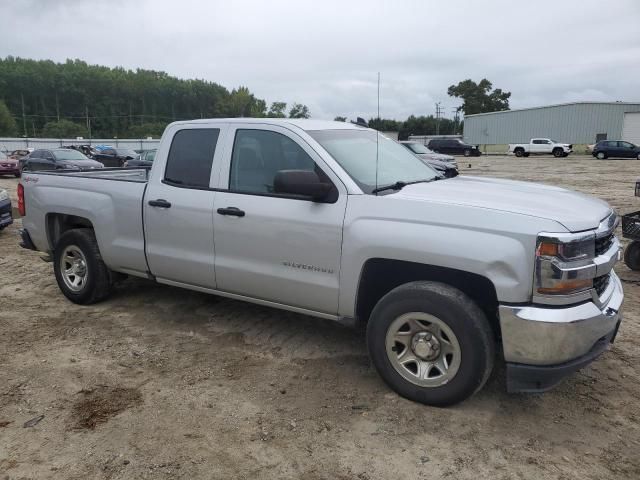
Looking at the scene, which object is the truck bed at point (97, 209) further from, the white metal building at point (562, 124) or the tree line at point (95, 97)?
the tree line at point (95, 97)

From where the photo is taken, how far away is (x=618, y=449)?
10.1 ft

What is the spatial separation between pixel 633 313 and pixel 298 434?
150 inches

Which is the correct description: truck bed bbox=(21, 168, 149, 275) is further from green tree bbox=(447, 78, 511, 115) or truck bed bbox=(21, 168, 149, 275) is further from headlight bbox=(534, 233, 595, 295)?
green tree bbox=(447, 78, 511, 115)

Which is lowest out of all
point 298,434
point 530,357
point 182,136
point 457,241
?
point 298,434

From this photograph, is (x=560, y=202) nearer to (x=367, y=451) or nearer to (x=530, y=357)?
(x=530, y=357)

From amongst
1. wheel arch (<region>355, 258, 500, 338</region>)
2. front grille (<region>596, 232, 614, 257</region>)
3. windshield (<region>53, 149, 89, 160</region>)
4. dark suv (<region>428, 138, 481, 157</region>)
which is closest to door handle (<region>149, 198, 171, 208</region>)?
wheel arch (<region>355, 258, 500, 338</region>)

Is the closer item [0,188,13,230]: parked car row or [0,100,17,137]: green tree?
[0,188,13,230]: parked car row

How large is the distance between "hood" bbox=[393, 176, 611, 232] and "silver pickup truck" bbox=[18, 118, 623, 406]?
0.02 metres

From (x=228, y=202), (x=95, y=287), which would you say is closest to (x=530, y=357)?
(x=228, y=202)

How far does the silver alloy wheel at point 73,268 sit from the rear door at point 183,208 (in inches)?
44.1

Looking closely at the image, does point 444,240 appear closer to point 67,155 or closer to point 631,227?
point 631,227

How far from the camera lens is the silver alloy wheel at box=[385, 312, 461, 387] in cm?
339

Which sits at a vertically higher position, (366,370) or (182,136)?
(182,136)

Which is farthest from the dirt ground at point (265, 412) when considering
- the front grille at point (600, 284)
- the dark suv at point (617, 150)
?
the dark suv at point (617, 150)
